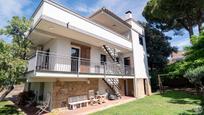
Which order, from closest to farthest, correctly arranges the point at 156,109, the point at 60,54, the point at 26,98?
the point at 156,109 < the point at 60,54 < the point at 26,98

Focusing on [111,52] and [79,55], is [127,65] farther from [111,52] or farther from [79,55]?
[79,55]

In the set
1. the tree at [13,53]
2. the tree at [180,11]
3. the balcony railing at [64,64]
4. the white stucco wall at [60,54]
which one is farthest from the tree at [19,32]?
the tree at [180,11]

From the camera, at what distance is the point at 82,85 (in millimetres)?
12969

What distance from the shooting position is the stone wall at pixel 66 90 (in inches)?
429

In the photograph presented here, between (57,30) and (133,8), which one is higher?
(133,8)

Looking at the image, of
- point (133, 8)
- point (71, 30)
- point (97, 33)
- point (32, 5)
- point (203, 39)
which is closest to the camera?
point (71, 30)

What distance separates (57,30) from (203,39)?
13.8 metres

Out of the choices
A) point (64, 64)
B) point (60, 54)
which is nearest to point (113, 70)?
point (64, 64)

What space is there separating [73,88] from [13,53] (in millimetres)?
5363

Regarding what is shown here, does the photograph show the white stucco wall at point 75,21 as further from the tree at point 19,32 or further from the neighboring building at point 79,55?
the tree at point 19,32

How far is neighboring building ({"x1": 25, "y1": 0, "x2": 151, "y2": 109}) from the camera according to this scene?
9.65 metres

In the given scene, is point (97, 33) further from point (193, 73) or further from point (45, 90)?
point (193, 73)

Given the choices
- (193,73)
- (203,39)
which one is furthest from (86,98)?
(203,39)

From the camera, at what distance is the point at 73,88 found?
1221cm
